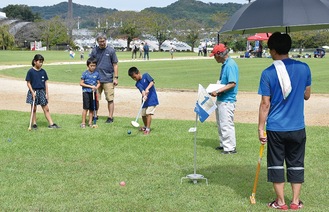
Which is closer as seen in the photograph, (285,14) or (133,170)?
(285,14)

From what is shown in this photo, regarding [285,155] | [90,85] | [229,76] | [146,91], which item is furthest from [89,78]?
[285,155]

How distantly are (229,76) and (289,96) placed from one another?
251cm

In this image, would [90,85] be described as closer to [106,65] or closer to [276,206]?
[106,65]

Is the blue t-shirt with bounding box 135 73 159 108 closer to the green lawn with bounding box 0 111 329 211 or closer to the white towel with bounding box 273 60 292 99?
the green lawn with bounding box 0 111 329 211

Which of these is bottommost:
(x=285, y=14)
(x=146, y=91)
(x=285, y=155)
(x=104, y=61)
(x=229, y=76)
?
(x=285, y=155)

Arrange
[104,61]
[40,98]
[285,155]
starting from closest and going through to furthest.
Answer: [285,155]
[40,98]
[104,61]

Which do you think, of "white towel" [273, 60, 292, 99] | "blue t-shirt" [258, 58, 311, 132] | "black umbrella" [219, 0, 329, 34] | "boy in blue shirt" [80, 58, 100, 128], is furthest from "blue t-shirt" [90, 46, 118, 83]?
"white towel" [273, 60, 292, 99]

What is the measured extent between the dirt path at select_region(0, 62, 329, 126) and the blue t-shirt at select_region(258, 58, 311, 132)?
621 cm

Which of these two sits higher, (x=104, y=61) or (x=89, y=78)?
(x=104, y=61)

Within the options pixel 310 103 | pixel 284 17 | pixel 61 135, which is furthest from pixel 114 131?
pixel 310 103

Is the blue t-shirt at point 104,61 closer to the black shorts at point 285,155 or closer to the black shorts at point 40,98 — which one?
the black shorts at point 40,98

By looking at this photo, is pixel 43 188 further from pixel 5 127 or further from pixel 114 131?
pixel 5 127

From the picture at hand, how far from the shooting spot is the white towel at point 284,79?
501 cm

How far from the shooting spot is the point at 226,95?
781 centimetres
